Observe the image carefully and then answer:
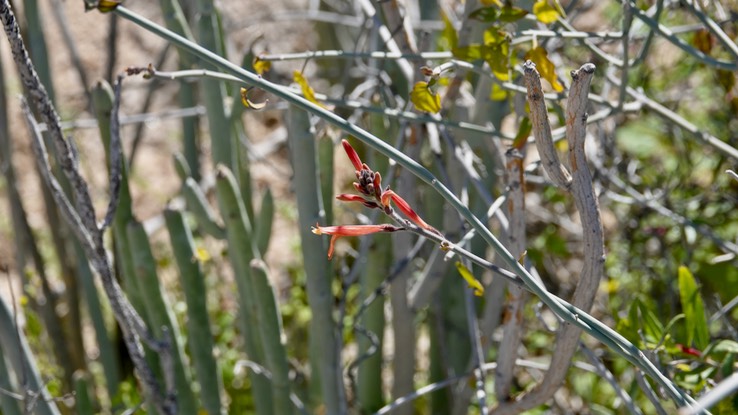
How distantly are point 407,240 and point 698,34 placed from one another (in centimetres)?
59

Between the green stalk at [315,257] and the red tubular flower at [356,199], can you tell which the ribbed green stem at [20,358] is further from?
the red tubular flower at [356,199]

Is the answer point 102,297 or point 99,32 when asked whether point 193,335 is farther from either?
point 99,32

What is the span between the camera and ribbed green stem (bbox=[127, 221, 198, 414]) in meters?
1.24

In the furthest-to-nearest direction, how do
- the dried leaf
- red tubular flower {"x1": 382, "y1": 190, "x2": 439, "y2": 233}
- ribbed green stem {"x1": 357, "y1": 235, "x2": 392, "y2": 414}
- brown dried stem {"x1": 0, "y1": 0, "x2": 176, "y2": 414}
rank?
ribbed green stem {"x1": 357, "y1": 235, "x2": 392, "y2": 414}
the dried leaf
brown dried stem {"x1": 0, "y1": 0, "x2": 176, "y2": 414}
red tubular flower {"x1": 382, "y1": 190, "x2": 439, "y2": 233}

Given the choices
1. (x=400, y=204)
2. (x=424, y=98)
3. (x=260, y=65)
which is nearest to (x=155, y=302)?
(x=260, y=65)

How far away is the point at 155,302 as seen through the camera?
1268 mm

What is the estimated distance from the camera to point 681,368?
3.68 feet

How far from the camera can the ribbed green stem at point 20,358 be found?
3.79 feet

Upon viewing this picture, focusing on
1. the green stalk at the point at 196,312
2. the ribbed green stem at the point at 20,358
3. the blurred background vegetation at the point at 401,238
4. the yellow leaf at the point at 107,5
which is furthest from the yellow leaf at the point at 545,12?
the ribbed green stem at the point at 20,358

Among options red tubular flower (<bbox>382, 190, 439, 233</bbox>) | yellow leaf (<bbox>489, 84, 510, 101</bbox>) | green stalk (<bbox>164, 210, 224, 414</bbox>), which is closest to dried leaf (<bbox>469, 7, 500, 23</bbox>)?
yellow leaf (<bbox>489, 84, 510, 101</bbox>)

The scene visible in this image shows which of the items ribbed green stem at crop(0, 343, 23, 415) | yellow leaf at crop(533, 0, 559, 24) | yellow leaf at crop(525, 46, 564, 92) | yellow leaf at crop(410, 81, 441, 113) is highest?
yellow leaf at crop(533, 0, 559, 24)

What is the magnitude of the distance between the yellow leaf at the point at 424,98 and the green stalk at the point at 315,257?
0.23m

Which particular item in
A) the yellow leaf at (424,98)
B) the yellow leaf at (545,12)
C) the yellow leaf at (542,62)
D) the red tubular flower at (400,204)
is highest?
the yellow leaf at (545,12)

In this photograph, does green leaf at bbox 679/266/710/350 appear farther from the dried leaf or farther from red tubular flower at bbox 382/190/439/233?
red tubular flower at bbox 382/190/439/233
